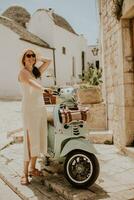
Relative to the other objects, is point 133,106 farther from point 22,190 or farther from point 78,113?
point 22,190

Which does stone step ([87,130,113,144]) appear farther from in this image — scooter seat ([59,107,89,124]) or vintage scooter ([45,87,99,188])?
scooter seat ([59,107,89,124])

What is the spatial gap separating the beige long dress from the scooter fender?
19.0 inches

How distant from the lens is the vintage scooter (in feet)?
14.9

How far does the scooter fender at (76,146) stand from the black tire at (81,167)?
7 cm

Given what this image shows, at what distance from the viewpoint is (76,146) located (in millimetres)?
4543

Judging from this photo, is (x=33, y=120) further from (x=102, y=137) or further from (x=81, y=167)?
(x=102, y=137)

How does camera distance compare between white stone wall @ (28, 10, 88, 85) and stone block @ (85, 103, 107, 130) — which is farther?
white stone wall @ (28, 10, 88, 85)

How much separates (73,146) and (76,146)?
40mm

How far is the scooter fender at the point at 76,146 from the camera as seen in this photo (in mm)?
4531

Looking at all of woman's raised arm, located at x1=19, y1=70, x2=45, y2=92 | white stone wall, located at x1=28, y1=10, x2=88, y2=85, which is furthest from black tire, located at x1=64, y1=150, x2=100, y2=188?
white stone wall, located at x1=28, y1=10, x2=88, y2=85

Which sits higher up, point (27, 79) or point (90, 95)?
point (27, 79)

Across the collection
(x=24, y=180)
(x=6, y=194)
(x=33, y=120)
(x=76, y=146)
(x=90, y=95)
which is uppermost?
(x=90, y=95)

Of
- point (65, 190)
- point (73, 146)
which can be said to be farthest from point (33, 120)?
point (65, 190)

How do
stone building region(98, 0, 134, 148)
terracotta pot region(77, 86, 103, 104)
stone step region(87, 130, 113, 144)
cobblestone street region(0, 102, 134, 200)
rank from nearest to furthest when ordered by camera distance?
cobblestone street region(0, 102, 134, 200) → stone building region(98, 0, 134, 148) → stone step region(87, 130, 113, 144) → terracotta pot region(77, 86, 103, 104)
